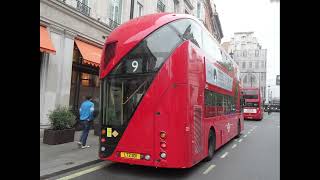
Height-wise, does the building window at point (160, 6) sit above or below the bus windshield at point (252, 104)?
above

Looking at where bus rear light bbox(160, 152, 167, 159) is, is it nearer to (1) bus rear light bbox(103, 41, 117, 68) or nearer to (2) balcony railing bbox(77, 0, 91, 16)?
(1) bus rear light bbox(103, 41, 117, 68)

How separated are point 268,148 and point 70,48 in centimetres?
958

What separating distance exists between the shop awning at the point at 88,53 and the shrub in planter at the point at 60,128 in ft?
12.8

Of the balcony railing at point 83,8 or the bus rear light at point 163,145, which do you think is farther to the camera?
the balcony railing at point 83,8

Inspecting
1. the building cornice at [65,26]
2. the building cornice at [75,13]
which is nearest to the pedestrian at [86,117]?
the building cornice at [65,26]

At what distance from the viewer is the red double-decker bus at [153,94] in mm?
7707

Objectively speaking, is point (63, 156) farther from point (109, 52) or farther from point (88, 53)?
point (88, 53)

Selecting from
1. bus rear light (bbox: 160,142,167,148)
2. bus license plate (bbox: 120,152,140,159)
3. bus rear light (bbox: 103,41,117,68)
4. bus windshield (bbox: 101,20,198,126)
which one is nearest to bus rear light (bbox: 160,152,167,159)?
bus rear light (bbox: 160,142,167,148)

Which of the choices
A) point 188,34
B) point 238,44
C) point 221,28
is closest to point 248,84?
point 238,44

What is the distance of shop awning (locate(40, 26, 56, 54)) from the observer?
12.5m

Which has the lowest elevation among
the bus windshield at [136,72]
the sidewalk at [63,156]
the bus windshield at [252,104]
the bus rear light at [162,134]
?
the sidewalk at [63,156]

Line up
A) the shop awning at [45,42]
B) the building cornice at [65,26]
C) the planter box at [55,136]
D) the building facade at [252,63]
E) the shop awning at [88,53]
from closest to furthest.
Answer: the planter box at [55,136], the shop awning at [45,42], the building cornice at [65,26], the shop awning at [88,53], the building facade at [252,63]

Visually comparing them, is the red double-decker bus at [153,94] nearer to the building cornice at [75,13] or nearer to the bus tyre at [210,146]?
the bus tyre at [210,146]
